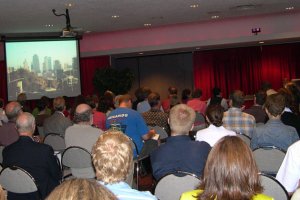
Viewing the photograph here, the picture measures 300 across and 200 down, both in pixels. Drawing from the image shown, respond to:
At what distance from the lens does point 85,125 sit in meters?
5.29

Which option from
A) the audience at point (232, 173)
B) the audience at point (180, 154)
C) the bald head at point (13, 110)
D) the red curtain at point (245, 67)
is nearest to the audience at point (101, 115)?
the bald head at point (13, 110)

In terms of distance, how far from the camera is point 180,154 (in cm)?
360

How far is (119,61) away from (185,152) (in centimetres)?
1263

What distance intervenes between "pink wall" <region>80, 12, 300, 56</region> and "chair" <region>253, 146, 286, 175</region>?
8359 mm

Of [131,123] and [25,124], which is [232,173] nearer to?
[25,124]

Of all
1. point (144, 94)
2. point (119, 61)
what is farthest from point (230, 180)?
point (119, 61)

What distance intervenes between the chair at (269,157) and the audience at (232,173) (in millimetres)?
1914

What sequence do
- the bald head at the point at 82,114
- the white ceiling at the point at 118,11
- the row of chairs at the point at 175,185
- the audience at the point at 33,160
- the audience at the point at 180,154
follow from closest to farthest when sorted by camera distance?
1. the row of chairs at the point at 175,185
2. the audience at the point at 180,154
3. the audience at the point at 33,160
4. the bald head at the point at 82,114
5. the white ceiling at the point at 118,11

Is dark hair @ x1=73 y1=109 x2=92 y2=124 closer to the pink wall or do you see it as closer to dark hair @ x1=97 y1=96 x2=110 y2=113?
dark hair @ x1=97 y1=96 x2=110 y2=113

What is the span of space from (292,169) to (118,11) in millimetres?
7171

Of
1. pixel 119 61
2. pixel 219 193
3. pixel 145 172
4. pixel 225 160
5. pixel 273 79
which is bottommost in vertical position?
pixel 145 172

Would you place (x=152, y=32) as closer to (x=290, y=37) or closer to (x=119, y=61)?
(x=119, y=61)

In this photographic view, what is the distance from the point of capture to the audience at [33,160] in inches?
164

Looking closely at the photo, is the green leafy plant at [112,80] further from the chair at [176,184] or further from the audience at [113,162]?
the audience at [113,162]
